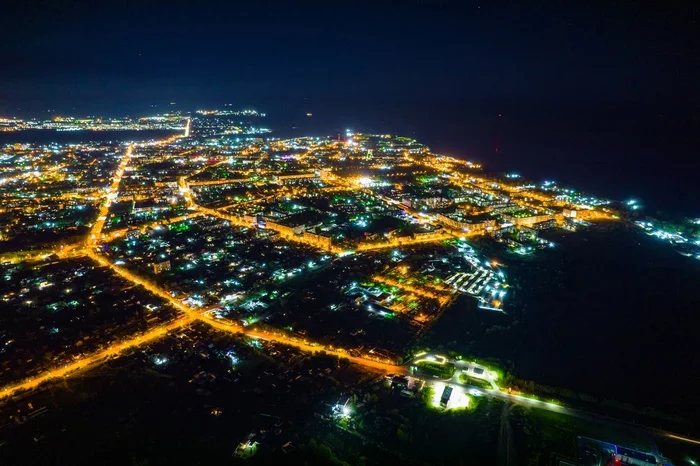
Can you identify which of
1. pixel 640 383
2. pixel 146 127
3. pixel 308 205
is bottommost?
pixel 146 127

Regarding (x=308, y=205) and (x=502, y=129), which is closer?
(x=308, y=205)

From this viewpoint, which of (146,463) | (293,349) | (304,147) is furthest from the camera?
(304,147)

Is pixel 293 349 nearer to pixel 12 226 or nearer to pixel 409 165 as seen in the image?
pixel 12 226

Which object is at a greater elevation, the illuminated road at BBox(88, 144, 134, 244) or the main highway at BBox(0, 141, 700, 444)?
the main highway at BBox(0, 141, 700, 444)

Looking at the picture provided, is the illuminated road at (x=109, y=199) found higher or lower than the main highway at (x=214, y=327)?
lower

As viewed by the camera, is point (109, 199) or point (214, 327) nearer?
point (214, 327)

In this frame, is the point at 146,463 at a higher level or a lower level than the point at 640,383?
lower

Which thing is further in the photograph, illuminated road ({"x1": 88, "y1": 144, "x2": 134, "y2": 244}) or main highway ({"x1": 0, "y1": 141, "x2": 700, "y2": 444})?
illuminated road ({"x1": 88, "y1": 144, "x2": 134, "y2": 244})

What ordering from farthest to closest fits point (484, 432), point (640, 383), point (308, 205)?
point (308, 205) → point (640, 383) → point (484, 432)

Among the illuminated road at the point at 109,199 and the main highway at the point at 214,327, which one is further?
the illuminated road at the point at 109,199

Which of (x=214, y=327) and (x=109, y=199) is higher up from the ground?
(x=214, y=327)

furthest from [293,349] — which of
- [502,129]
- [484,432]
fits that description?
[502,129]
